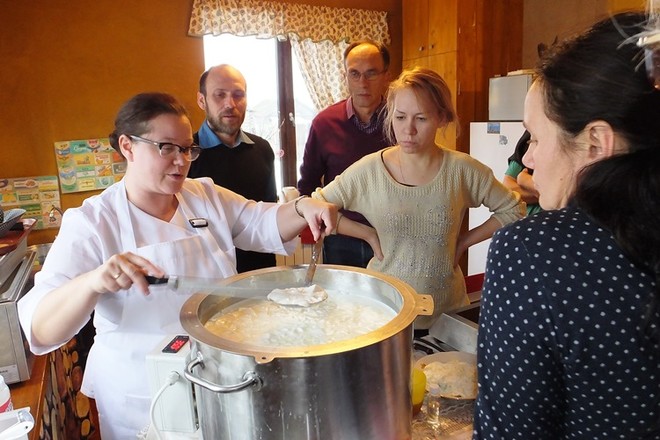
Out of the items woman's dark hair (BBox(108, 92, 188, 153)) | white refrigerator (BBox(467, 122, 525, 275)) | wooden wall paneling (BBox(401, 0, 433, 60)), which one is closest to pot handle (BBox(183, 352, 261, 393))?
woman's dark hair (BBox(108, 92, 188, 153))

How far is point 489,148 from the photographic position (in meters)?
3.66

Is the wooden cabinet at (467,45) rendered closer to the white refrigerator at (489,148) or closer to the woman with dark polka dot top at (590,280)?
the white refrigerator at (489,148)

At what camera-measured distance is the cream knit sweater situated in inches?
65.9

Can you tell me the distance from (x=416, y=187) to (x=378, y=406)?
0.96m

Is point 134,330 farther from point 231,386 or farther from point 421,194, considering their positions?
point 421,194

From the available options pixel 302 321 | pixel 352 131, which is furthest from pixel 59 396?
pixel 352 131

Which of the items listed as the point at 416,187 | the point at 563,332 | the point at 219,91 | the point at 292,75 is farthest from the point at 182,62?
the point at 563,332

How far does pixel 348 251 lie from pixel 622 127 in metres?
1.84

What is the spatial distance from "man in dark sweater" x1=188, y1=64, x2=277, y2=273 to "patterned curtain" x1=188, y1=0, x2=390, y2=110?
1.41m

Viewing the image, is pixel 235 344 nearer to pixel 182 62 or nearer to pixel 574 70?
pixel 574 70

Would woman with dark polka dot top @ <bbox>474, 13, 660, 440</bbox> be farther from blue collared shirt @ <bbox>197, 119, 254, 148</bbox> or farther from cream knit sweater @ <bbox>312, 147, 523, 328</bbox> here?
blue collared shirt @ <bbox>197, 119, 254, 148</bbox>

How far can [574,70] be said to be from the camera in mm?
671

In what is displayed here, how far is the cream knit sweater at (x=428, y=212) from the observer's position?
5.49ft

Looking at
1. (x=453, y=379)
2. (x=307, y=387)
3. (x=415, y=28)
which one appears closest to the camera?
(x=307, y=387)
